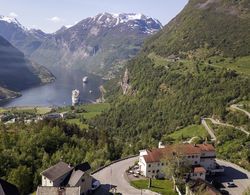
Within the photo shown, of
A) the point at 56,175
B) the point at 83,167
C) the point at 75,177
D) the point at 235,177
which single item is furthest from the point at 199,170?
the point at 56,175

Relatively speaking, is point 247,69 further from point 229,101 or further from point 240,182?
point 240,182

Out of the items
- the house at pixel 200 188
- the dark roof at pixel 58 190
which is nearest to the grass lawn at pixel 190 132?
the house at pixel 200 188

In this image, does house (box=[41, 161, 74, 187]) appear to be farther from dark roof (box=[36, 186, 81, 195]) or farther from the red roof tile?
the red roof tile

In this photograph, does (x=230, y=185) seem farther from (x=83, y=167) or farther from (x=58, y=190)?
(x=58, y=190)

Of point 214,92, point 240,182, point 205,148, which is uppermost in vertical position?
point 214,92

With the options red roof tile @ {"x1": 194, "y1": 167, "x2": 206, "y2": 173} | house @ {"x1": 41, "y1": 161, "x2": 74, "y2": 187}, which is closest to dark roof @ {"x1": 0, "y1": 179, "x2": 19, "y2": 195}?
house @ {"x1": 41, "y1": 161, "x2": 74, "y2": 187}

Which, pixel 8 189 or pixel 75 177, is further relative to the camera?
pixel 75 177

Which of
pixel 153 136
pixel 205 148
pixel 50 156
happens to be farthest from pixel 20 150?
pixel 153 136
